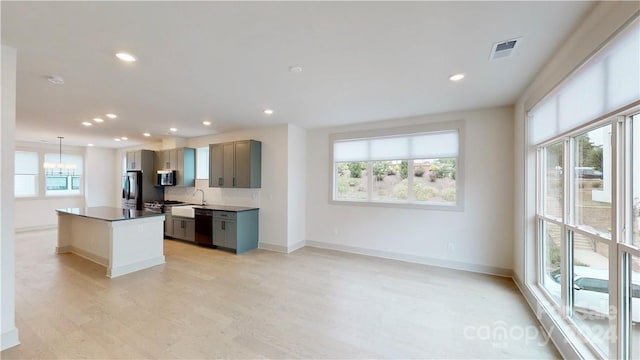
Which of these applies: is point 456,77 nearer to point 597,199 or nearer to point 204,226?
point 597,199

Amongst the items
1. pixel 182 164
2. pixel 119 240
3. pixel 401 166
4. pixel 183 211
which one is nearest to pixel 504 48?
pixel 401 166

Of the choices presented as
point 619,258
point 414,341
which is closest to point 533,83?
point 619,258

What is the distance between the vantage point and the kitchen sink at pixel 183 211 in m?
5.71

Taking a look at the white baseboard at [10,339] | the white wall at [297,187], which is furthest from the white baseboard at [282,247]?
the white baseboard at [10,339]

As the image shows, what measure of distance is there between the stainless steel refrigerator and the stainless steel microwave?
1.49 feet

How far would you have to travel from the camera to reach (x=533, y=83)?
2.88 m

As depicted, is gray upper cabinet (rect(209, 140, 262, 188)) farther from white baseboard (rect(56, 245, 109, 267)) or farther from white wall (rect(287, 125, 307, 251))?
white baseboard (rect(56, 245, 109, 267))

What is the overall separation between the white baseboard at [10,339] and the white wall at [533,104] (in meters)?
4.57

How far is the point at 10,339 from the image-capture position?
2.15m

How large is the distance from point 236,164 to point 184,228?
1.97 meters

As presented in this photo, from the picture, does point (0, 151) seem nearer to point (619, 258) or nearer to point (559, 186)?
point (619, 258)

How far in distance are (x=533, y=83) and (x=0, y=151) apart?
17.2ft

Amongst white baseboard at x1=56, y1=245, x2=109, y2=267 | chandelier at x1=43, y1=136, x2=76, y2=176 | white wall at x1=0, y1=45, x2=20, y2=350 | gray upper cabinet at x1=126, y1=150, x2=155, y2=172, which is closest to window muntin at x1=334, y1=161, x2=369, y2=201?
white baseboard at x1=56, y1=245, x2=109, y2=267

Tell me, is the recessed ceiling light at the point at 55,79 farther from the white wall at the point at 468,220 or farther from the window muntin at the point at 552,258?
the window muntin at the point at 552,258
